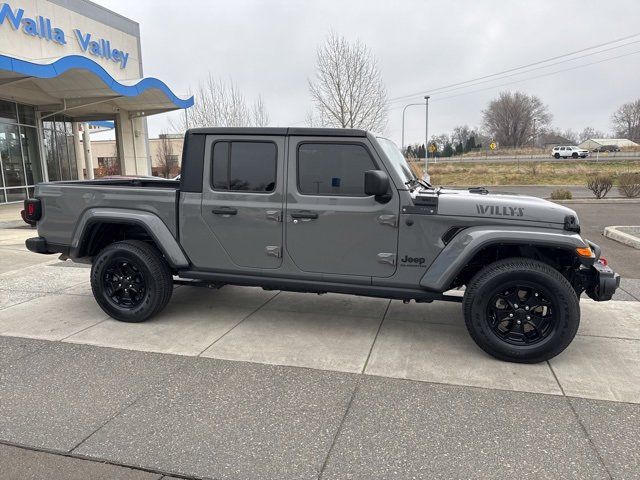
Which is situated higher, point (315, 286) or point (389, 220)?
point (389, 220)

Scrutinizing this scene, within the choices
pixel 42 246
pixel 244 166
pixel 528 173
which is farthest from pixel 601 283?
pixel 528 173

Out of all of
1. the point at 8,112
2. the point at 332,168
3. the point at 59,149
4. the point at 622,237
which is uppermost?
the point at 8,112

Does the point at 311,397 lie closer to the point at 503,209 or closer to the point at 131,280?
the point at 503,209

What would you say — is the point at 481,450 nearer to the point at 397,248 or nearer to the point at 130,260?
the point at 397,248

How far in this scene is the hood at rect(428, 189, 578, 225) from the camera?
380cm

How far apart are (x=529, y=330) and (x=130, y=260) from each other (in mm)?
3811

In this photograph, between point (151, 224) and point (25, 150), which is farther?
point (25, 150)

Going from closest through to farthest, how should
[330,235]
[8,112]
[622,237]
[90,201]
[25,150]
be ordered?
[330,235] < [90,201] < [622,237] < [8,112] < [25,150]

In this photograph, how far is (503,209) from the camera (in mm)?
3855

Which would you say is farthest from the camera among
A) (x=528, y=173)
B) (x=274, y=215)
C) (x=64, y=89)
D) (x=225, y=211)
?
(x=528, y=173)

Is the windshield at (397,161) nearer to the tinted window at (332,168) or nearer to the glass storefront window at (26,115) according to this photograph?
the tinted window at (332,168)

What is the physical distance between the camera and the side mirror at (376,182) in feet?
12.4

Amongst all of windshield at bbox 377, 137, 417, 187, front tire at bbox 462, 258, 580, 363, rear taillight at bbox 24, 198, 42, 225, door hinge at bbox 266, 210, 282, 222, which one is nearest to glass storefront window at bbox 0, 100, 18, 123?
rear taillight at bbox 24, 198, 42, 225

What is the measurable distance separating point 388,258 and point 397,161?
3.24 feet
